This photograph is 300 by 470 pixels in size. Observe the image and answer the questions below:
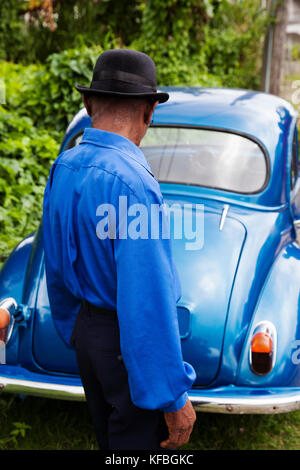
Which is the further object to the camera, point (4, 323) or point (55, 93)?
point (55, 93)

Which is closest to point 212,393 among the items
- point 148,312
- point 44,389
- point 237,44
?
point 44,389

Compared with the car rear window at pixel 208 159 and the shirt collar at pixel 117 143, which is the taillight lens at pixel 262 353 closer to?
the car rear window at pixel 208 159

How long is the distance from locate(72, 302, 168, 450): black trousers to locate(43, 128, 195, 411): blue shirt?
8 centimetres

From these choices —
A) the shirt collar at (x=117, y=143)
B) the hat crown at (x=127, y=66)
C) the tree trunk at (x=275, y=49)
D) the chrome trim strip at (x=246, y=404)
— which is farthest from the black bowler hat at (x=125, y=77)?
the tree trunk at (x=275, y=49)

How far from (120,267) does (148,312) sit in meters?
0.15

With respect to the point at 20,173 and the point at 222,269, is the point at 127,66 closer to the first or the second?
the point at 222,269

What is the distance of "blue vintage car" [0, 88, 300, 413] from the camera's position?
2.65 meters

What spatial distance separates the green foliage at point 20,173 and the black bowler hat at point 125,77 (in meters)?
3.70

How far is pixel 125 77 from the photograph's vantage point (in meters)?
1.63

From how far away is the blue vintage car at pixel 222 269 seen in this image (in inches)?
104

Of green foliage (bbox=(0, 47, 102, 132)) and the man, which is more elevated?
the man

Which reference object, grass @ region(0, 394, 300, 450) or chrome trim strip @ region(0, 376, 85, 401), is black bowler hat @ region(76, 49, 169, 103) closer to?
chrome trim strip @ region(0, 376, 85, 401)

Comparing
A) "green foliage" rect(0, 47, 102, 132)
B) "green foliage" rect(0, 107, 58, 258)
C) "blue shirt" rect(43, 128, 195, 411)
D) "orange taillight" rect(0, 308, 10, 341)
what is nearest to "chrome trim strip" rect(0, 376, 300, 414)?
"orange taillight" rect(0, 308, 10, 341)
